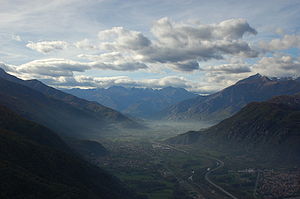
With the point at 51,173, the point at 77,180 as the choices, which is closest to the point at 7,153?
the point at 51,173

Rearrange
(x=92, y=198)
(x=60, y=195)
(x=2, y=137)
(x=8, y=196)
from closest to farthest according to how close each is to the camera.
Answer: (x=8, y=196) → (x=60, y=195) → (x=92, y=198) → (x=2, y=137)

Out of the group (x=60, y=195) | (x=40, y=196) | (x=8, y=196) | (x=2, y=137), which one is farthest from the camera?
(x=2, y=137)

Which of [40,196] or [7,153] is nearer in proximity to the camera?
[40,196]

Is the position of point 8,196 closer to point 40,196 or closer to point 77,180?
point 40,196

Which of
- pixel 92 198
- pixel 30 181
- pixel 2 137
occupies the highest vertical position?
pixel 2 137

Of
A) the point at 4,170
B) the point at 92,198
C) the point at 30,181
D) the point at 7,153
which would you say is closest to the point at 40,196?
the point at 30,181

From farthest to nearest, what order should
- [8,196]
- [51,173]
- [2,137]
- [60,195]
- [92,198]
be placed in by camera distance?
[2,137] → [51,173] → [92,198] → [60,195] → [8,196]

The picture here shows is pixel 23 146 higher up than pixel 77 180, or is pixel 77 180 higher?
pixel 23 146

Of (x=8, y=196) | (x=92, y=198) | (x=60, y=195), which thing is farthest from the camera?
(x=92, y=198)

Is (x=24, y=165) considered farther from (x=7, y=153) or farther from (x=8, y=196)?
(x=8, y=196)
